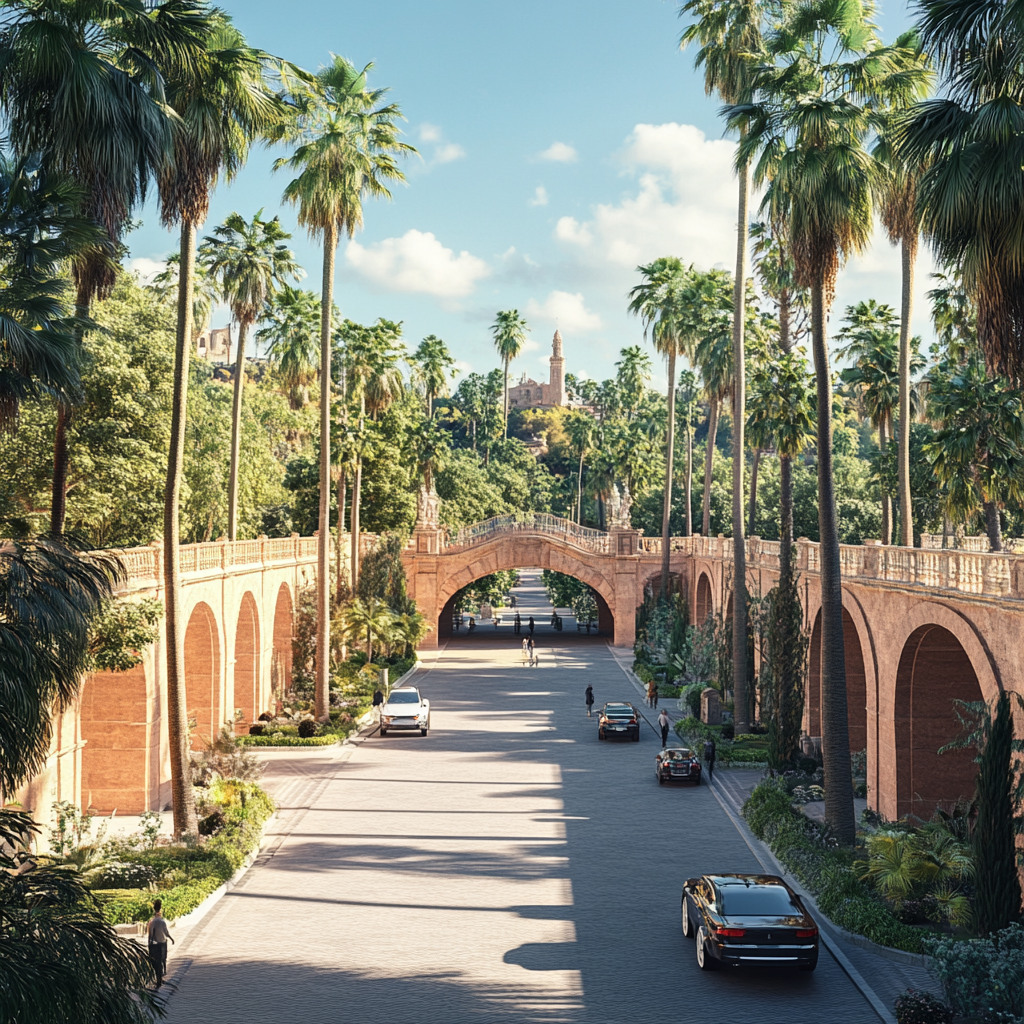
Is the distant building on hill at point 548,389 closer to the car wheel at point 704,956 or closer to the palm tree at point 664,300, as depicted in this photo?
the palm tree at point 664,300

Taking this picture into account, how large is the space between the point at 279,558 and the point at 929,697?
25136mm

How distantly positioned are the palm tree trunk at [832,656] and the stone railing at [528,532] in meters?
41.2

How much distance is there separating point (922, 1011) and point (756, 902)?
2.78 meters

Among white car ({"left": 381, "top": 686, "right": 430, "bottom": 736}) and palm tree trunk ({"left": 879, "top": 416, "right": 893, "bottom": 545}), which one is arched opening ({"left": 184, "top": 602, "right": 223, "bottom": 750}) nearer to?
white car ({"left": 381, "top": 686, "right": 430, "bottom": 736})

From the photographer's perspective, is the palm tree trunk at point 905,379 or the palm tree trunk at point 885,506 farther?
the palm tree trunk at point 885,506

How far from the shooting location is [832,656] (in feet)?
71.2

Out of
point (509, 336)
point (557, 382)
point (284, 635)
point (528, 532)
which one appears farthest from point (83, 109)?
point (557, 382)

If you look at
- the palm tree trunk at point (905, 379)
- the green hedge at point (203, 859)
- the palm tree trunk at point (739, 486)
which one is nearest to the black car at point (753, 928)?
the green hedge at point (203, 859)

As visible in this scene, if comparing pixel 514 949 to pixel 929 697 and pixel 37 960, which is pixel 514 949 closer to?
pixel 37 960

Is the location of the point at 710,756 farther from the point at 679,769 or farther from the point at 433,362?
the point at 433,362

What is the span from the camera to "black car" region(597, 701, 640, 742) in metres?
36.4

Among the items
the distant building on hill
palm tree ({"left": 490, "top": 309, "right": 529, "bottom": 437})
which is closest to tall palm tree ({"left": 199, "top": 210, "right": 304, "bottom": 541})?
palm tree ({"left": 490, "top": 309, "right": 529, "bottom": 437})

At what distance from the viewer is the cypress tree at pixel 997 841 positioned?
52.5 ft

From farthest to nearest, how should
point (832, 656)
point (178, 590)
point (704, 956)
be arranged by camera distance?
point (178, 590) < point (832, 656) < point (704, 956)
